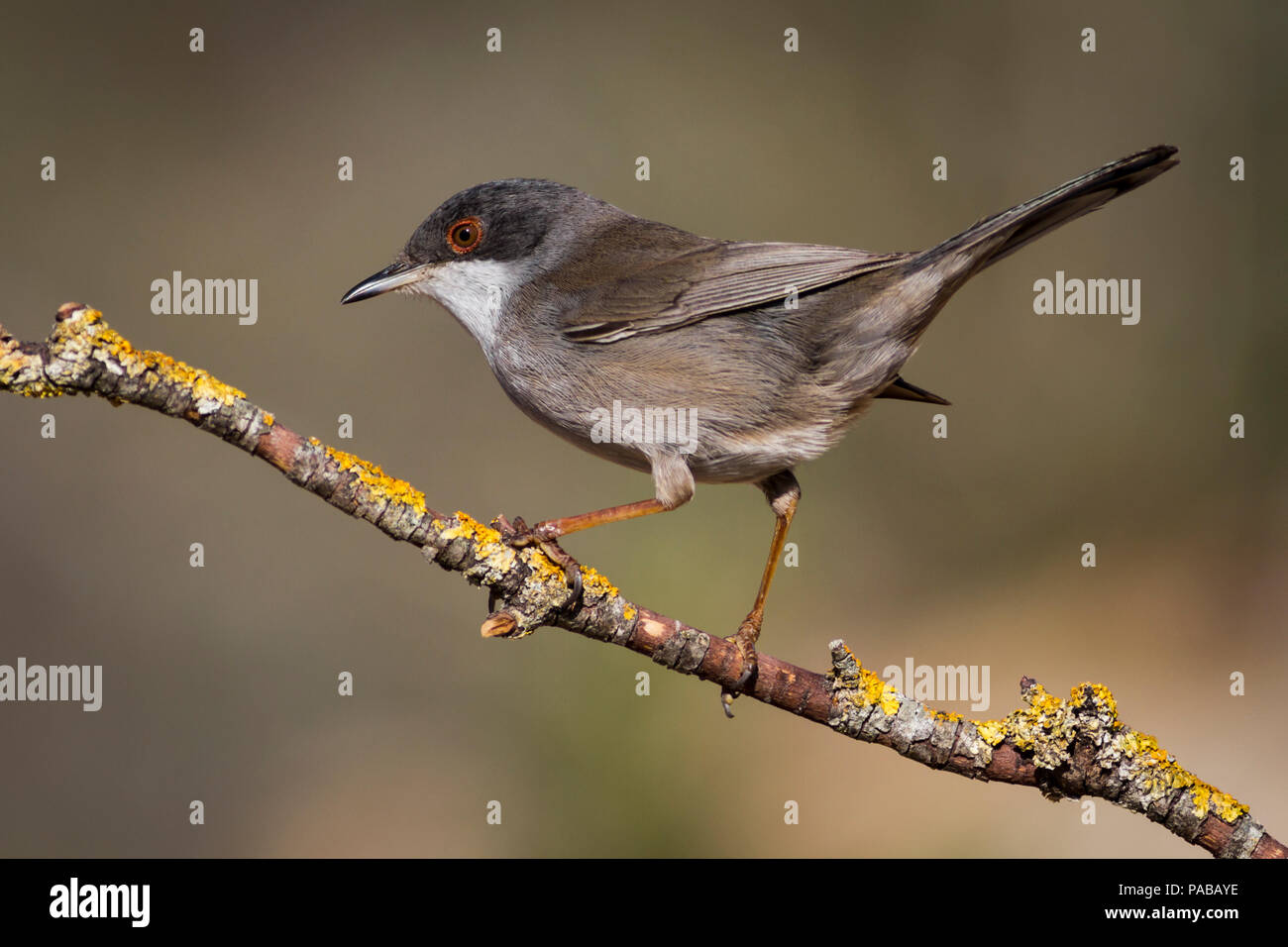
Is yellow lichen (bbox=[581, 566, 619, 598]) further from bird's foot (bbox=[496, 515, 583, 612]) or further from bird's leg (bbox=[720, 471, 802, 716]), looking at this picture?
bird's leg (bbox=[720, 471, 802, 716])

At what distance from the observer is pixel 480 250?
4.23 metres

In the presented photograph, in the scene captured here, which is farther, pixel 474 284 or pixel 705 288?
pixel 474 284

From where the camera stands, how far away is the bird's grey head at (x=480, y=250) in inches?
165

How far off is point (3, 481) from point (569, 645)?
376cm

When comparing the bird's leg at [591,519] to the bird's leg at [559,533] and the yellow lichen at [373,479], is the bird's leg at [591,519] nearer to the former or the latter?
the bird's leg at [559,533]

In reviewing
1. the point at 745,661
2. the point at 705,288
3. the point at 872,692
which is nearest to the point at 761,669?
the point at 745,661

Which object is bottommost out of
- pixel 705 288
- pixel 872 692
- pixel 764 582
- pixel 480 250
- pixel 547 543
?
pixel 872 692

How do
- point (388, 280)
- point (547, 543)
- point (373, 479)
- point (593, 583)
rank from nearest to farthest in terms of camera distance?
point (373, 479) → point (593, 583) → point (547, 543) → point (388, 280)

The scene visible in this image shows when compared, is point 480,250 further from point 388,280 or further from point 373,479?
point 373,479

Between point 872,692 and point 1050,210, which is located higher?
point 1050,210

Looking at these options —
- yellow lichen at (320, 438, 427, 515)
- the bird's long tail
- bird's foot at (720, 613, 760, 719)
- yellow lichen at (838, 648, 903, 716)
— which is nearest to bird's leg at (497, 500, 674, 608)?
yellow lichen at (320, 438, 427, 515)

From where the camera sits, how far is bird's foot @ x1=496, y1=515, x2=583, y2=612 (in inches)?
122

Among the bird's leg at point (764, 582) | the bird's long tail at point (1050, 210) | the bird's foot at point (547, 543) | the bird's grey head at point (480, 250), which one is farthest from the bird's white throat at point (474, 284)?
the bird's long tail at point (1050, 210)

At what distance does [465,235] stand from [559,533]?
57.2 inches
